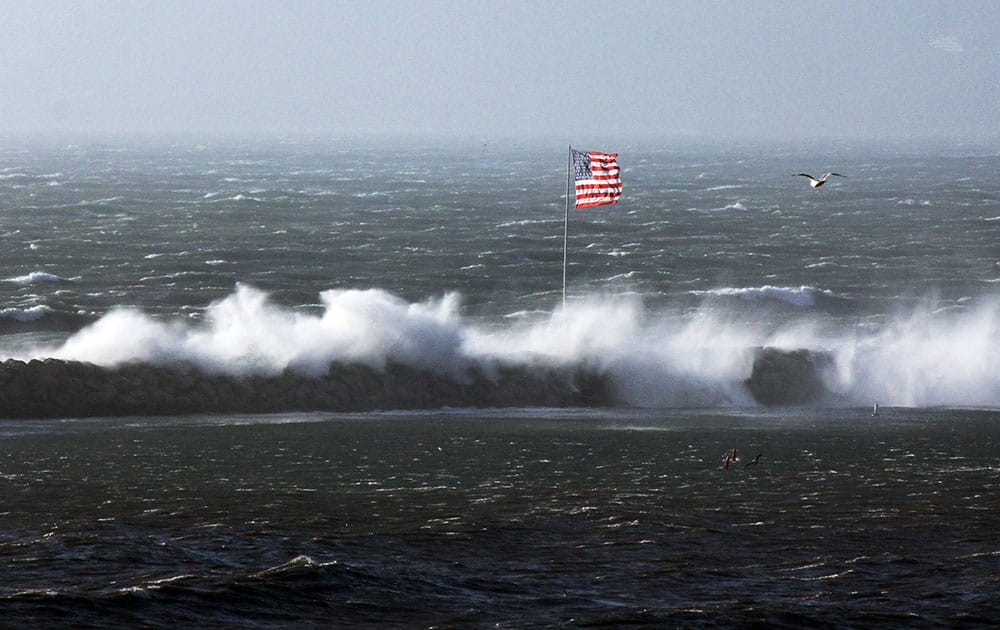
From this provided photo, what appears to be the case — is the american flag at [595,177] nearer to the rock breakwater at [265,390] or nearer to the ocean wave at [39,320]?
the rock breakwater at [265,390]

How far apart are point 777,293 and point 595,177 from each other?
24617 mm

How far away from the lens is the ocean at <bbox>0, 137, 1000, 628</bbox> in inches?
867

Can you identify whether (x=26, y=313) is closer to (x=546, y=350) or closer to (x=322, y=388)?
(x=322, y=388)

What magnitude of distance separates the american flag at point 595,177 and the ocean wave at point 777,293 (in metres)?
22.7

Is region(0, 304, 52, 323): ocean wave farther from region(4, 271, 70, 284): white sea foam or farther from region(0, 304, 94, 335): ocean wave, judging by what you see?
region(4, 271, 70, 284): white sea foam

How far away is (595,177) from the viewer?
44031 mm

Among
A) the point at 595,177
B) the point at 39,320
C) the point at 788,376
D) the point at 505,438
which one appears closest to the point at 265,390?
the point at 505,438

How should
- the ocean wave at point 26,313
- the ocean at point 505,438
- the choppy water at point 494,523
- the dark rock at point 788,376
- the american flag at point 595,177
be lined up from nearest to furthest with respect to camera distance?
the choppy water at point 494,523, the ocean at point 505,438, the american flag at point 595,177, the dark rock at point 788,376, the ocean wave at point 26,313

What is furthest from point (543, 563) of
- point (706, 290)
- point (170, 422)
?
point (706, 290)

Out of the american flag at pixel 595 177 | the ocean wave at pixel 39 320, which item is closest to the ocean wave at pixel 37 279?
the ocean wave at pixel 39 320

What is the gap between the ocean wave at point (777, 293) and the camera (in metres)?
65.8

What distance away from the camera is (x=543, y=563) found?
2377 cm

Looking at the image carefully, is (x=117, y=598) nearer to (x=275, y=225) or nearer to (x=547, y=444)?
(x=547, y=444)

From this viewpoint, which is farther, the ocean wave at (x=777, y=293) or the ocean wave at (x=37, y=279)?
the ocean wave at (x=37, y=279)
